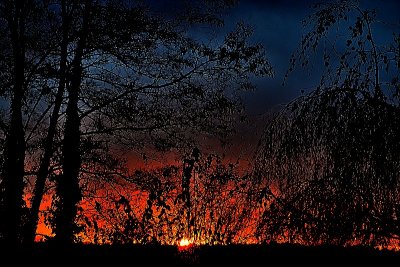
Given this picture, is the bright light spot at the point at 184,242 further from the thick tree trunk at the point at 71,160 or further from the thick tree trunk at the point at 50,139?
the thick tree trunk at the point at 50,139

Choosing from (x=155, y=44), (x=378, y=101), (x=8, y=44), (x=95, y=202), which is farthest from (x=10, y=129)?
(x=378, y=101)

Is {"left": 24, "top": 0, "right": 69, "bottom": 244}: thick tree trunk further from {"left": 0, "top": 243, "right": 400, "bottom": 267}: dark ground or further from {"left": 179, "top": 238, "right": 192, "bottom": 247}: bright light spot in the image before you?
{"left": 179, "top": 238, "right": 192, "bottom": 247}: bright light spot

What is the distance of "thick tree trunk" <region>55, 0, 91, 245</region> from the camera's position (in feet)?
39.6

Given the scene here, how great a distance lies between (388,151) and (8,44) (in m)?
8.51

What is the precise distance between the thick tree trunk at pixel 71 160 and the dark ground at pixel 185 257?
49cm

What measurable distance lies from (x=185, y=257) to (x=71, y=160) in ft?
10.7

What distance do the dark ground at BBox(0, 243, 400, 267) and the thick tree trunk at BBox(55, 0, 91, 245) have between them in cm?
49

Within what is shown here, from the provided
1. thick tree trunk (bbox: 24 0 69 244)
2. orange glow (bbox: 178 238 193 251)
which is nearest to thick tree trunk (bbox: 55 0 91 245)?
thick tree trunk (bbox: 24 0 69 244)

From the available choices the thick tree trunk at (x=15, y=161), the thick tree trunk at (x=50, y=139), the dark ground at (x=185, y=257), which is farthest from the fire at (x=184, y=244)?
the thick tree trunk at (x=15, y=161)

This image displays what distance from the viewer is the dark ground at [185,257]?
11539 mm

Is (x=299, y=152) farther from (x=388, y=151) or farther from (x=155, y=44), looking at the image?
(x=155, y=44)

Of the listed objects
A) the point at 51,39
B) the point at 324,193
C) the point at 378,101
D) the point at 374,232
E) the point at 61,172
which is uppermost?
the point at 51,39

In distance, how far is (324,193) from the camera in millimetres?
6566

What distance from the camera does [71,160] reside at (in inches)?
487
